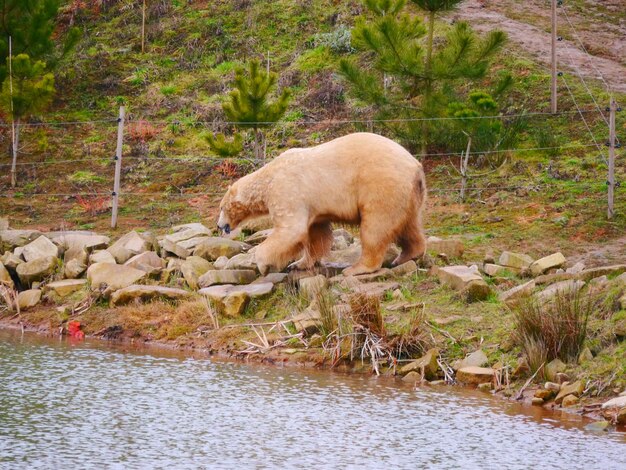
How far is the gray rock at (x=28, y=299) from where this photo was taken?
13.5 m

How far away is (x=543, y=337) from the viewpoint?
9.58 m

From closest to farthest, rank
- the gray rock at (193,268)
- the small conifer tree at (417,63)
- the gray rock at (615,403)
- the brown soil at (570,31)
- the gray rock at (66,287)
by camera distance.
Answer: the gray rock at (615,403)
the gray rock at (193,268)
the gray rock at (66,287)
the small conifer tree at (417,63)
the brown soil at (570,31)

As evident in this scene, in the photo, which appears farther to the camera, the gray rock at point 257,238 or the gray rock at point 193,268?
the gray rock at point 257,238

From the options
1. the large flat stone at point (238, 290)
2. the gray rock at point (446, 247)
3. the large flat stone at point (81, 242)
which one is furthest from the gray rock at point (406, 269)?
the large flat stone at point (81, 242)

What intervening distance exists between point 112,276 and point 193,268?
3.67 feet

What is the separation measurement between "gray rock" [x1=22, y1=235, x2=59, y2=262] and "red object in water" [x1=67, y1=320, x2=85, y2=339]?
1.87 metres

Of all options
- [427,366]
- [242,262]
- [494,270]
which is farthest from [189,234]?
[427,366]

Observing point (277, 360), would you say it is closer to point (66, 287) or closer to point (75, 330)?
point (75, 330)

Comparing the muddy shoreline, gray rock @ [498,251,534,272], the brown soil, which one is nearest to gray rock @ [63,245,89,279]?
the muddy shoreline

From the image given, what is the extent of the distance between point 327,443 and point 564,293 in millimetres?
3448

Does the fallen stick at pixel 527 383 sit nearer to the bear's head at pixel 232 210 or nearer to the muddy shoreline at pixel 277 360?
the muddy shoreline at pixel 277 360

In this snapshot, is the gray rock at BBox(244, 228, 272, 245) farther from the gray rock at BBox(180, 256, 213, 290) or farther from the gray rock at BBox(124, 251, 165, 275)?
the gray rock at BBox(124, 251, 165, 275)

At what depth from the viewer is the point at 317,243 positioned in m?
13.2

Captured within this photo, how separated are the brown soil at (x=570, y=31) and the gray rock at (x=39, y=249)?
44.9ft
